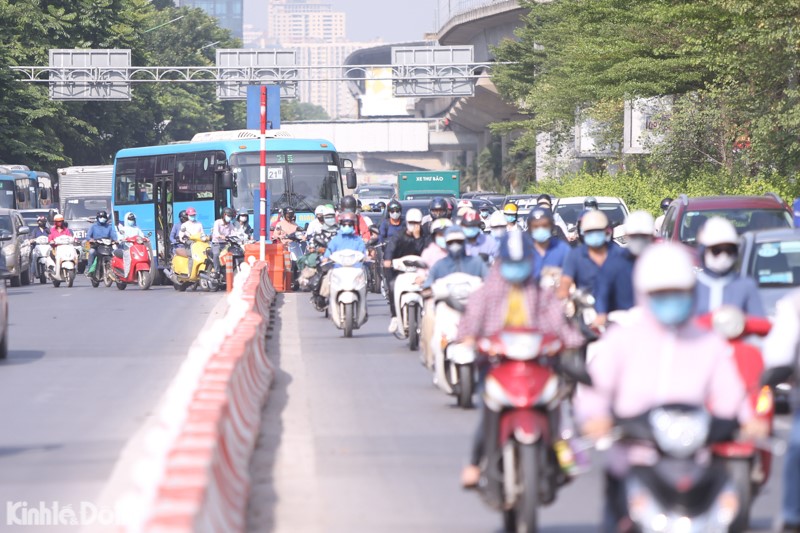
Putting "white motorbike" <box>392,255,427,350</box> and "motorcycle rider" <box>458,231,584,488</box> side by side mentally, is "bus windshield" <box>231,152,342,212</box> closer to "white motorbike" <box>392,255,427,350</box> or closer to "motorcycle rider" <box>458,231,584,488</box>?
"white motorbike" <box>392,255,427,350</box>

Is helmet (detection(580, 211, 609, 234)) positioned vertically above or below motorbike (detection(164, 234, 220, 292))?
above

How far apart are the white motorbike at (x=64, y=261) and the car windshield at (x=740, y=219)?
19.0 metres

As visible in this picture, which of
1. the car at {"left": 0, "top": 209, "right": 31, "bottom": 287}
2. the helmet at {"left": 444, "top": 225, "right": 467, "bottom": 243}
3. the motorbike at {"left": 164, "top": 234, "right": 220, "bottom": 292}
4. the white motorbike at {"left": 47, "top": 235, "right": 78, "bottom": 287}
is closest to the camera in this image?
the helmet at {"left": 444, "top": 225, "right": 467, "bottom": 243}

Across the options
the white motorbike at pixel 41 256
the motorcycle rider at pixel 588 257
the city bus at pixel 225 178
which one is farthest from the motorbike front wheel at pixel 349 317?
the white motorbike at pixel 41 256

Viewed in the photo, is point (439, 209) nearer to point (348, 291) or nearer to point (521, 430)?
point (348, 291)

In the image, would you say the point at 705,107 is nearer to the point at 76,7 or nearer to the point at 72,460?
the point at 72,460

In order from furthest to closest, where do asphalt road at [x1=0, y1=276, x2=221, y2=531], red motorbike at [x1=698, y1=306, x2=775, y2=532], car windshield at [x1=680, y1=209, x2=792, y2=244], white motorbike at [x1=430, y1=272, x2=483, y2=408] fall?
car windshield at [x1=680, y1=209, x2=792, y2=244] → white motorbike at [x1=430, y1=272, x2=483, y2=408] → asphalt road at [x1=0, y1=276, x2=221, y2=531] → red motorbike at [x1=698, y1=306, x2=775, y2=532]

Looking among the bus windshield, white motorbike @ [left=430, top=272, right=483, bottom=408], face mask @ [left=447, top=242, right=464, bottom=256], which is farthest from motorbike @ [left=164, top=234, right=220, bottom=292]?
white motorbike @ [left=430, top=272, right=483, bottom=408]

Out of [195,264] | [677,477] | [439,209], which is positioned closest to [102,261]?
[195,264]

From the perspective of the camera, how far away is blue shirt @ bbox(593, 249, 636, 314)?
12422mm

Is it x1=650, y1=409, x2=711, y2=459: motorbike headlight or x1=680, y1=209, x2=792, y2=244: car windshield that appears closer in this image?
x1=650, y1=409, x2=711, y2=459: motorbike headlight

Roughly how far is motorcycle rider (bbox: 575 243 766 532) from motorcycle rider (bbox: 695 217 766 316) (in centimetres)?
336

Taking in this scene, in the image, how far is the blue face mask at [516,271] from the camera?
8.79 m

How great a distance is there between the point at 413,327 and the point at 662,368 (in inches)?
500
